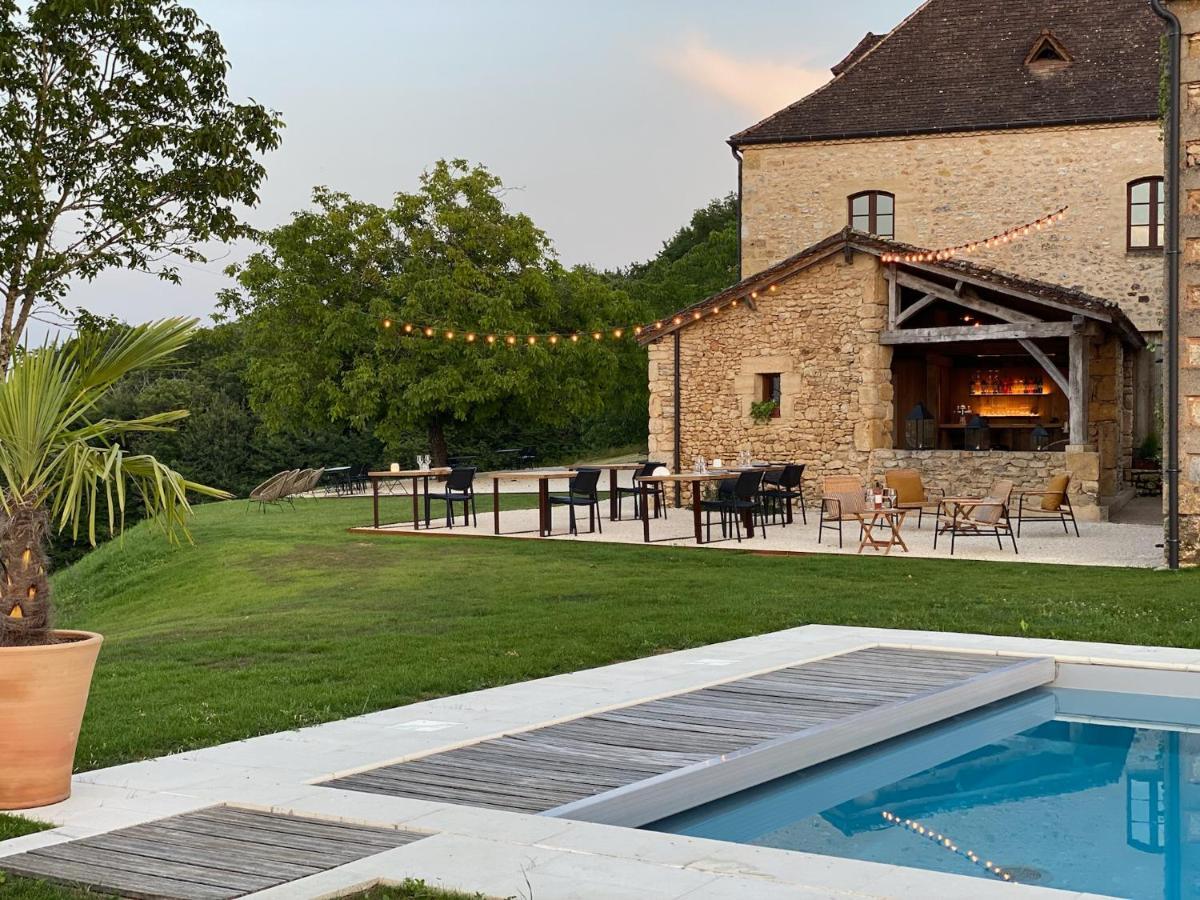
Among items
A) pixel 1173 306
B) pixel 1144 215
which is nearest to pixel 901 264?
pixel 1173 306

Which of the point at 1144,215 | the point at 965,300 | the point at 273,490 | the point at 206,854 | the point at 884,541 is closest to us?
the point at 206,854

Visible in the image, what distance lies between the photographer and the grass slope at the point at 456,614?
689 cm

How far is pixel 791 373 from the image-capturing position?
19.9 meters

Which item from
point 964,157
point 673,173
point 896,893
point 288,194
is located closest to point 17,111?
point 896,893

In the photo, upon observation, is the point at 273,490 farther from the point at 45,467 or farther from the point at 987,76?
the point at 45,467

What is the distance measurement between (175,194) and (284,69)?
25.8 ft

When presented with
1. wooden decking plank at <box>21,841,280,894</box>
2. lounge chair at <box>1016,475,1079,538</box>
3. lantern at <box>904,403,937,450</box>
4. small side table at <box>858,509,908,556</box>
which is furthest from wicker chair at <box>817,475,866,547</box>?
wooden decking plank at <box>21,841,280,894</box>

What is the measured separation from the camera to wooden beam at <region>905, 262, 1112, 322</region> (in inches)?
691

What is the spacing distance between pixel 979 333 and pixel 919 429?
3.15m

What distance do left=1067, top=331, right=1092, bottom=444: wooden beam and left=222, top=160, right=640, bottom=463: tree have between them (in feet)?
40.5

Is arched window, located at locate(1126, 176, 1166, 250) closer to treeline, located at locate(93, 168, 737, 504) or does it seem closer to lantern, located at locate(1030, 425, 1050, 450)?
lantern, located at locate(1030, 425, 1050, 450)

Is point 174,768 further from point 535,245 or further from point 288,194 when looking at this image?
point 288,194

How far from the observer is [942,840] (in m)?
5.09

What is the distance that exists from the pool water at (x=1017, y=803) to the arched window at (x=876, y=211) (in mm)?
20108
